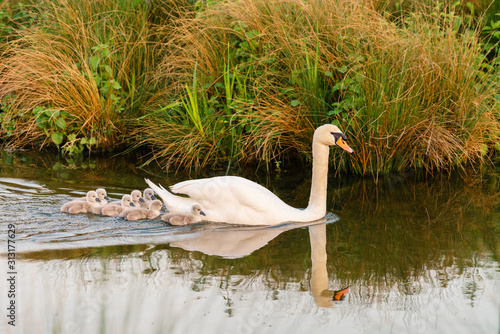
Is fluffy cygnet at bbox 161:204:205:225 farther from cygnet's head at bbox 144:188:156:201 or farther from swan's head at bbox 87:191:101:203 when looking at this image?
swan's head at bbox 87:191:101:203

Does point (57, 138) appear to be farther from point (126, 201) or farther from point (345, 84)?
point (345, 84)

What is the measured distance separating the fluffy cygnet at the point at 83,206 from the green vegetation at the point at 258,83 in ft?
7.16

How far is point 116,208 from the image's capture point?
702 cm

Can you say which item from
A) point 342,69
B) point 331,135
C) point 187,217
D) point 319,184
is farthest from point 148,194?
point 342,69

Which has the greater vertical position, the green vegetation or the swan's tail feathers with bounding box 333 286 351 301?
the green vegetation

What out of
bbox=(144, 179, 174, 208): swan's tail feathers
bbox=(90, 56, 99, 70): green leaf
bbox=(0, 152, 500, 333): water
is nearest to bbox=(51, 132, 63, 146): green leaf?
bbox=(90, 56, 99, 70): green leaf

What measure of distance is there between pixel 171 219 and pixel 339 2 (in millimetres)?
3961

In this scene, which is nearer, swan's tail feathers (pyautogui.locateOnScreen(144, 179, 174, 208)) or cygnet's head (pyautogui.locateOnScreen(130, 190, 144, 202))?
swan's tail feathers (pyautogui.locateOnScreen(144, 179, 174, 208))

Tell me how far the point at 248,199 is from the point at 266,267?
1139mm

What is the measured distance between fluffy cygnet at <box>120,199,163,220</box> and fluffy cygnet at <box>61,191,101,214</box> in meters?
0.31

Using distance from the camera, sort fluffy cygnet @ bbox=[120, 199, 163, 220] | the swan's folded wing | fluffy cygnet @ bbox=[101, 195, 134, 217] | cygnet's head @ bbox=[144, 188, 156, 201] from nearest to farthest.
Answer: the swan's folded wing, fluffy cygnet @ bbox=[120, 199, 163, 220], fluffy cygnet @ bbox=[101, 195, 134, 217], cygnet's head @ bbox=[144, 188, 156, 201]

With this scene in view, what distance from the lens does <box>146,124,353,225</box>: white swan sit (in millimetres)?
6758

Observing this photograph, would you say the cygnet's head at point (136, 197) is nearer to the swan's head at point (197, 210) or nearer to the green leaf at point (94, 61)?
the swan's head at point (197, 210)

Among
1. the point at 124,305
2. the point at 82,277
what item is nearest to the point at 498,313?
the point at 124,305
